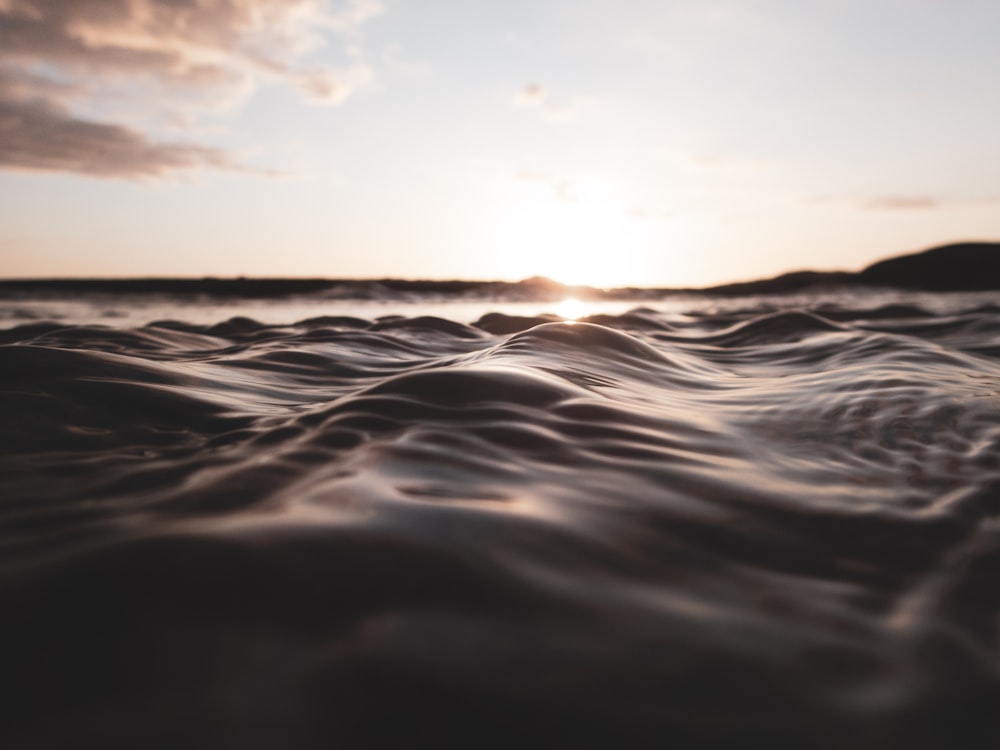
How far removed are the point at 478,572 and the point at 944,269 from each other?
3377cm

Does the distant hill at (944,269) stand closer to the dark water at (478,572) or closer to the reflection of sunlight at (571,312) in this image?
the reflection of sunlight at (571,312)

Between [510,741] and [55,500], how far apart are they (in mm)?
1184

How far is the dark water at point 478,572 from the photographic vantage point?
0.77 meters

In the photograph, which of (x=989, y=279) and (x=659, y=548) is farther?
(x=989, y=279)

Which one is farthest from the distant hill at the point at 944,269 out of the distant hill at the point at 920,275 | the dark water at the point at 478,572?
the dark water at the point at 478,572

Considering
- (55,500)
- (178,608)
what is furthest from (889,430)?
(55,500)

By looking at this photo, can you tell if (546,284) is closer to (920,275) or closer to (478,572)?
(920,275)

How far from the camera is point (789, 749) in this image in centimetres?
74

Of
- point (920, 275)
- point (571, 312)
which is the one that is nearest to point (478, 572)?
point (571, 312)

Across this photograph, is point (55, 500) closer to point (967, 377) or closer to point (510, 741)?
point (510, 741)

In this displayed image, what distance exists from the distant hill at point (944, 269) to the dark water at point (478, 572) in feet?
82.8

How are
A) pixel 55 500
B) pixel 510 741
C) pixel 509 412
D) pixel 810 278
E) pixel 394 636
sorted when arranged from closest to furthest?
1. pixel 510 741
2. pixel 394 636
3. pixel 55 500
4. pixel 509 412
5. pixel 810 278

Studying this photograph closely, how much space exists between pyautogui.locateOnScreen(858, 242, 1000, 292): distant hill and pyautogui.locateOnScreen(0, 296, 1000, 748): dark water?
25.2 metres

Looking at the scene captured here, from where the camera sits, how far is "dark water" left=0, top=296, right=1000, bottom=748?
771 mm
